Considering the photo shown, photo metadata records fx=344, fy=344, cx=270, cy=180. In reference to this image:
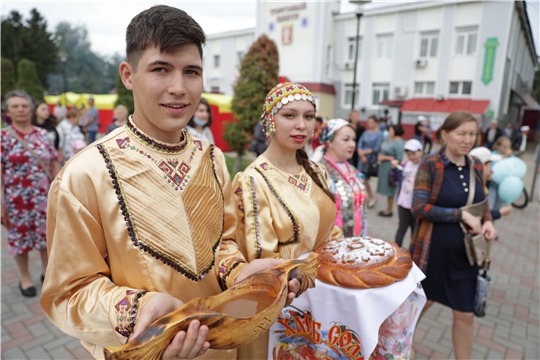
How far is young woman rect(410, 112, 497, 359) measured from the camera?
2625 millimetres

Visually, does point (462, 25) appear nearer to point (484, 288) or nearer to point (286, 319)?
point (484, 288)

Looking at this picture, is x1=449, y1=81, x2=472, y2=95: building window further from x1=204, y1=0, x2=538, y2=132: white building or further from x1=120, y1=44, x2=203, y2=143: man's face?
x1=120, y1=44, x2=203, y2=143: man's face

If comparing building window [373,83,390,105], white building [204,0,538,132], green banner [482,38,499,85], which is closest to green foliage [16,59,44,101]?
white building [204,0,538,132]

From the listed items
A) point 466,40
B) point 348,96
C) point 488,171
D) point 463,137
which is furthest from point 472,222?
point 348,96

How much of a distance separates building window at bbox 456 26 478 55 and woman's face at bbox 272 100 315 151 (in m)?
Answer: 22.8

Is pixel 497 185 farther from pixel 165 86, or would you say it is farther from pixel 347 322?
pixel 165 86

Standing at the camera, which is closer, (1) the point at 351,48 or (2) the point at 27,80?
(2) the point at 27,80

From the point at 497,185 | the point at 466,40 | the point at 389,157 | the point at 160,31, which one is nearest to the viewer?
the point at 160,31

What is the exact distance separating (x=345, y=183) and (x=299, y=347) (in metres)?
1.63

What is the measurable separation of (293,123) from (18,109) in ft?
10.4

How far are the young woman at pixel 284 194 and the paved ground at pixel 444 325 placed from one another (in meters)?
2.14

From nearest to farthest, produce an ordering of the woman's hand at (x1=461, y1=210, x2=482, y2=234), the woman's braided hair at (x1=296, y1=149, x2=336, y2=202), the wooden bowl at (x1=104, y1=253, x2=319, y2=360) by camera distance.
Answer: the wooden bowl at (x1=104, y1=253, x2=319, y2=360)
the woman's braided hair at (x1=296, y1=149, x2=336, y2=202)
the woman's hand at (x1=461, y1=210, x2=482, y2=234)

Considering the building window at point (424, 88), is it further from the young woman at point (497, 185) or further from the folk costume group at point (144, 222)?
the folk costume group at point (144, 222)

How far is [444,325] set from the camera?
370 centimetres
